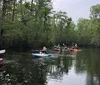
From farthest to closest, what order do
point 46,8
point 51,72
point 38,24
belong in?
point 46,8 < point 38,24 < point 51,72

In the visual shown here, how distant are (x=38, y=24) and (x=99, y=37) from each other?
141ft

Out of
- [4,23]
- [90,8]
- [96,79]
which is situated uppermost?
[90,8]

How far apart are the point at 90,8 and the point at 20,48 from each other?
54492 millimetres

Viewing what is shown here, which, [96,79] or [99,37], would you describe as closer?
[96,79]

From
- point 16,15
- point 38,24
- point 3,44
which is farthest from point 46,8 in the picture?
point 3,44

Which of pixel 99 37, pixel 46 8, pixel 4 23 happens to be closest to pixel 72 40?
pixel 99 37

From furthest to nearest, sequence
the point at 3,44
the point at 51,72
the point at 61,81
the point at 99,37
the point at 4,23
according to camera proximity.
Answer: the point at 99,37
the point at 3,44
the point at 4,23
the point at 51,72
the point at 61,81

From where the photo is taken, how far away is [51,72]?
103 ft

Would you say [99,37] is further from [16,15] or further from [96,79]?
[96,79]

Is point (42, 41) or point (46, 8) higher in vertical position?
point (46, 8)

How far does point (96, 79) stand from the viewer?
2795 cm

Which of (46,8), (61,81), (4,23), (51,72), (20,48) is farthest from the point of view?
(46,8)

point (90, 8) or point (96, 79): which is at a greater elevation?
point (90, 8)

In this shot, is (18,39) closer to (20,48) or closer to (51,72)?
(20,48)
